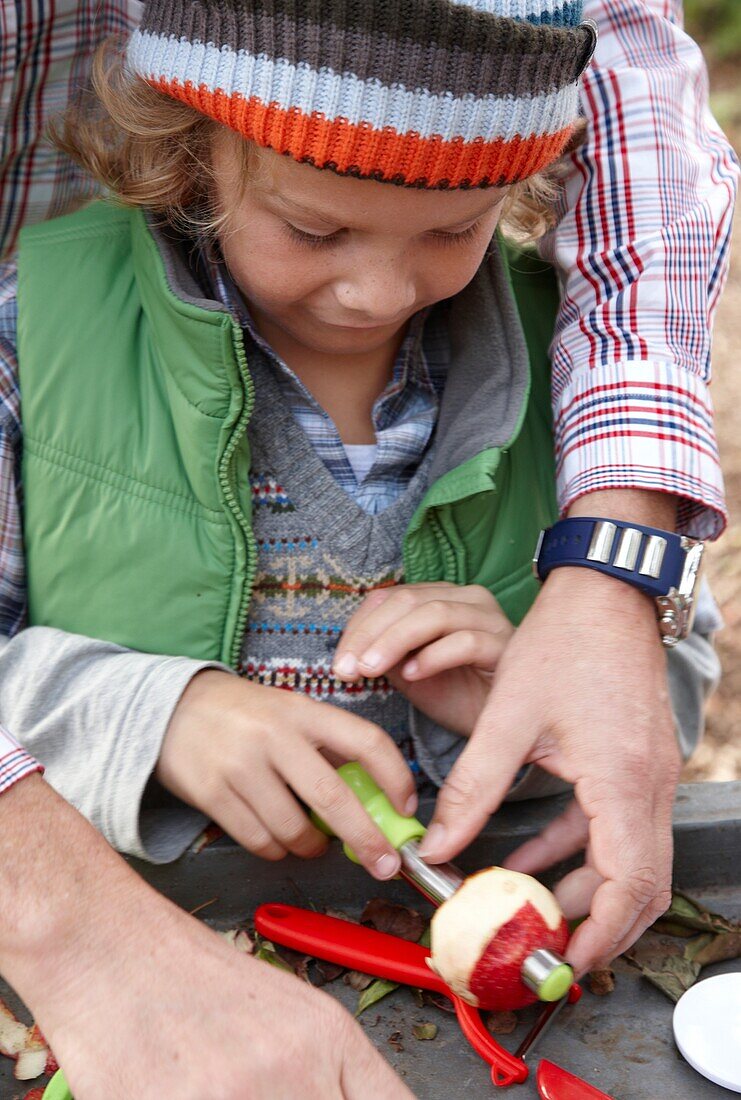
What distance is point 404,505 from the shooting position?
147 cm

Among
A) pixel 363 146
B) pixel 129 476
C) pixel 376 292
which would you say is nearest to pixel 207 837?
pixel 129 476

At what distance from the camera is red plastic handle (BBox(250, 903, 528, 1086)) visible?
115cm

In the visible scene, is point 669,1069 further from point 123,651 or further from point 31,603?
point 31,603

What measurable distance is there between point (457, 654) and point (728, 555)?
220cm

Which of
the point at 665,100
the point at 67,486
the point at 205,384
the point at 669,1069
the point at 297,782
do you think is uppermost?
the point at 665,100

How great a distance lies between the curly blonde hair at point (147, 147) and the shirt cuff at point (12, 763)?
59 cm

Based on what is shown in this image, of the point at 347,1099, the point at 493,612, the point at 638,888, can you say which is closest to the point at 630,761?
the point at 638,888

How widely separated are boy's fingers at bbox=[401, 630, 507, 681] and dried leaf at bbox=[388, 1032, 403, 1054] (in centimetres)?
37

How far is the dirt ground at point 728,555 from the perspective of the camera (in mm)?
2744

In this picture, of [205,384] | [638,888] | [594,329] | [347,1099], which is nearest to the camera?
[347,1099]

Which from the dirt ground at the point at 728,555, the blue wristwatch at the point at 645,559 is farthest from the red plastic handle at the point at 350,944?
the dirt ground at the point at 728,555

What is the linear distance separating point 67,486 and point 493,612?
1.70ft

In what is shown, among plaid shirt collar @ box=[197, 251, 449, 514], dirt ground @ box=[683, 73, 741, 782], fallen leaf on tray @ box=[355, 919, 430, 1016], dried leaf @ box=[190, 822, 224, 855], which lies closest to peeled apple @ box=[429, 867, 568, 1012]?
fallen leaf on tray @ box=[355, 919, 430, 1016]

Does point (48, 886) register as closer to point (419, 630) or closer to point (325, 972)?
point (325, 972)
